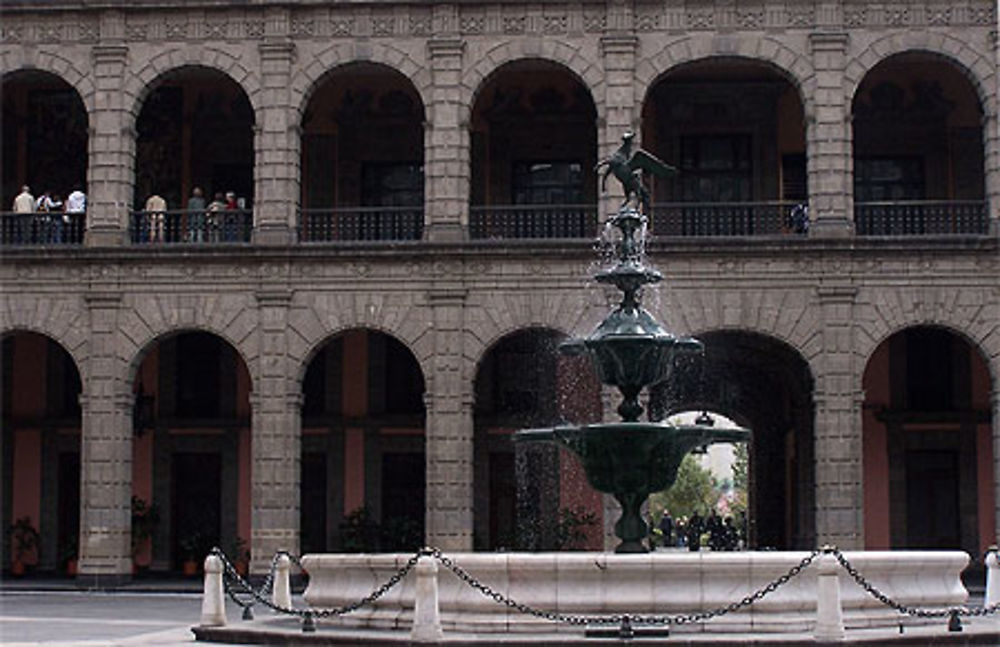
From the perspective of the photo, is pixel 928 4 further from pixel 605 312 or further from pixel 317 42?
pixel 317 42

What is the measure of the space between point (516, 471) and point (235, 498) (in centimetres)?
578

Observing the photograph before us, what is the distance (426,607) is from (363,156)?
66.6 feet

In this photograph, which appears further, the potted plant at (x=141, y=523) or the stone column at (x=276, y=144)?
the potted plant at (x=141, y=523)

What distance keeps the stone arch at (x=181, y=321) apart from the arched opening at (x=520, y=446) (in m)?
5.71

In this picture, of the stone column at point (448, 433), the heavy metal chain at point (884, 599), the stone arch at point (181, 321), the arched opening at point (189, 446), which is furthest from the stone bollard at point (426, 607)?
the arched opening at point (189, 446)

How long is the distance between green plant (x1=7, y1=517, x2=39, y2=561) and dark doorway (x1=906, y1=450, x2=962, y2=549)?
17.7 meters

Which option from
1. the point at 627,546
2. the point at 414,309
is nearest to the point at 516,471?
the point at 414,309

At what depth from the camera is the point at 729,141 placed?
1390 inches

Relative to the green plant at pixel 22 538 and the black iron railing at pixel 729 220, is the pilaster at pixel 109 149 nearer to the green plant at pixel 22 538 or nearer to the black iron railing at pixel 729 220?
the green plant at pixel 22 538

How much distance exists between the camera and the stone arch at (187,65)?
32094 mm

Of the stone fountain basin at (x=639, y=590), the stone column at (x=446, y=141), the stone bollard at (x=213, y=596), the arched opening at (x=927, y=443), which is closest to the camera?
the stone fountain basin at (x=639, y=590)

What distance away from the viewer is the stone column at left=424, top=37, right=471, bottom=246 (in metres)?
31.4

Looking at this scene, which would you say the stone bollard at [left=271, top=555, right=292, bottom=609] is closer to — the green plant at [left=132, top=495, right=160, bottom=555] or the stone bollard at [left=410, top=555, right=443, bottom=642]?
the stone bollard at [left=410, top=555, right=443, bottom=642]

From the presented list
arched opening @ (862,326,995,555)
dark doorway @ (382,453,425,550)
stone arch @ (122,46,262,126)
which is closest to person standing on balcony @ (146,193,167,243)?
stone arch @ (122,46,262,126)
